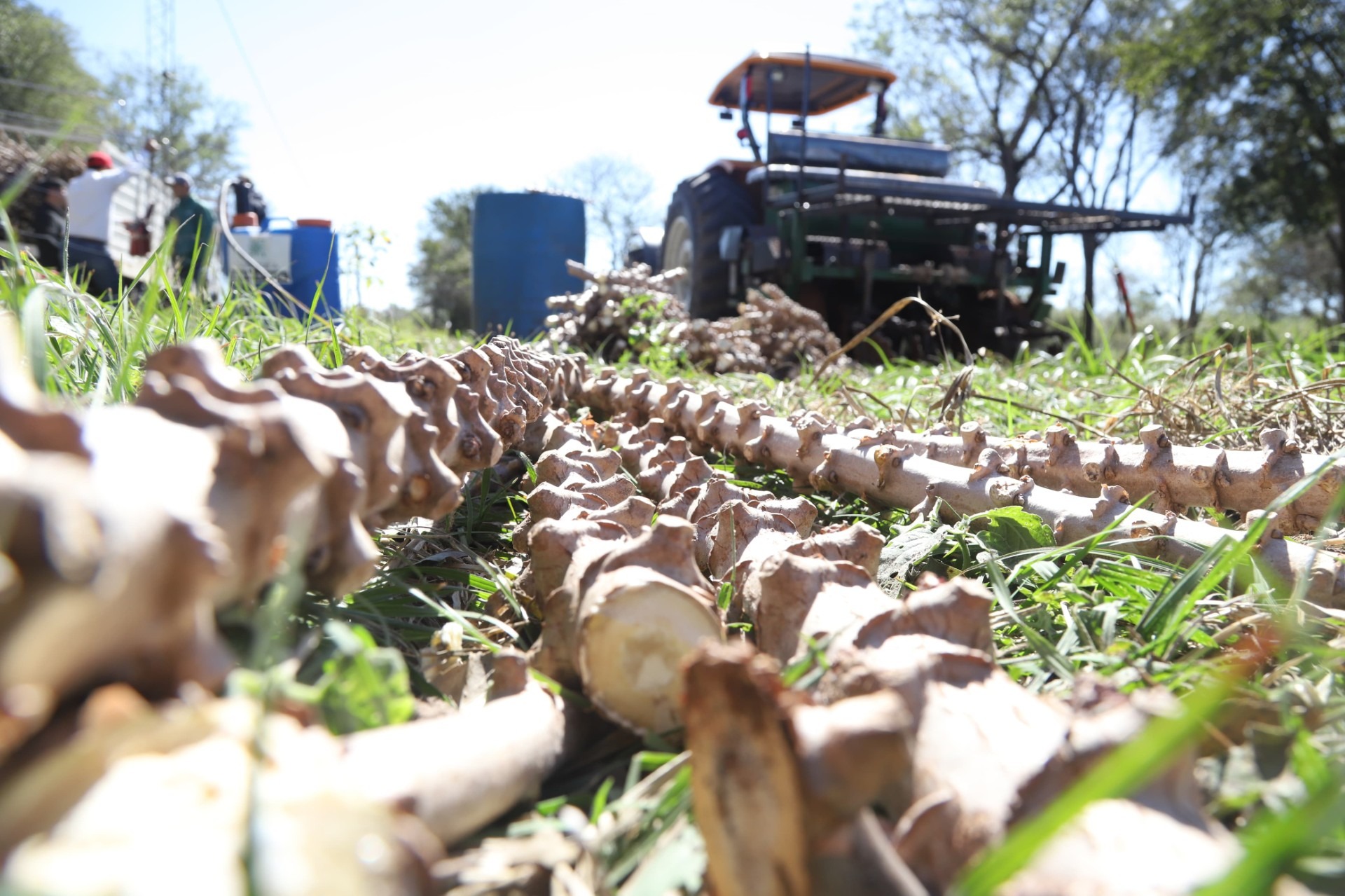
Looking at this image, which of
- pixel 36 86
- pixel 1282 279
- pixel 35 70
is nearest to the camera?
pixel 36 86

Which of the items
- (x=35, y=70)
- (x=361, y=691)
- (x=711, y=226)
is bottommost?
(x=361, y=691)

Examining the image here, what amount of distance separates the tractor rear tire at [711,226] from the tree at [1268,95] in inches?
554

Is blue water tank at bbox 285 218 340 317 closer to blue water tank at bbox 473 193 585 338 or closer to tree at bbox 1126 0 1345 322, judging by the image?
blue water tank at bbox 473 193 585 338

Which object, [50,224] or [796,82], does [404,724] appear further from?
[50,224]

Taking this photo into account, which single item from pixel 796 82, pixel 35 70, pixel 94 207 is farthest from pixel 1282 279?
pixel 35 70

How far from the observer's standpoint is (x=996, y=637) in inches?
53.2

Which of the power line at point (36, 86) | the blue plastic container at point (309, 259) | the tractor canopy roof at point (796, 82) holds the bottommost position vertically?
the blue plastic container at point (309, 259)

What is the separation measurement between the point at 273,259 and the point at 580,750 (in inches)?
381

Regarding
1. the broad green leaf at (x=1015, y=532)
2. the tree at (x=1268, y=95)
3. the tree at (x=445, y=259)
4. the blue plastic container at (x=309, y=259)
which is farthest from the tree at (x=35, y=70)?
the broad green leaf at (x=1015, y=532)

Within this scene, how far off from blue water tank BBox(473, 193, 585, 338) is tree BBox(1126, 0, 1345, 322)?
1585 cm

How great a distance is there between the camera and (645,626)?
37.0 inches

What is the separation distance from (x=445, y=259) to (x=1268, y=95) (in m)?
28.8

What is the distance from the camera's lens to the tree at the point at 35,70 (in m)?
29.4

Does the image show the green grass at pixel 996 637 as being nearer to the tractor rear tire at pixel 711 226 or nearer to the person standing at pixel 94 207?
the tractor rear tire at pixel 711 226
